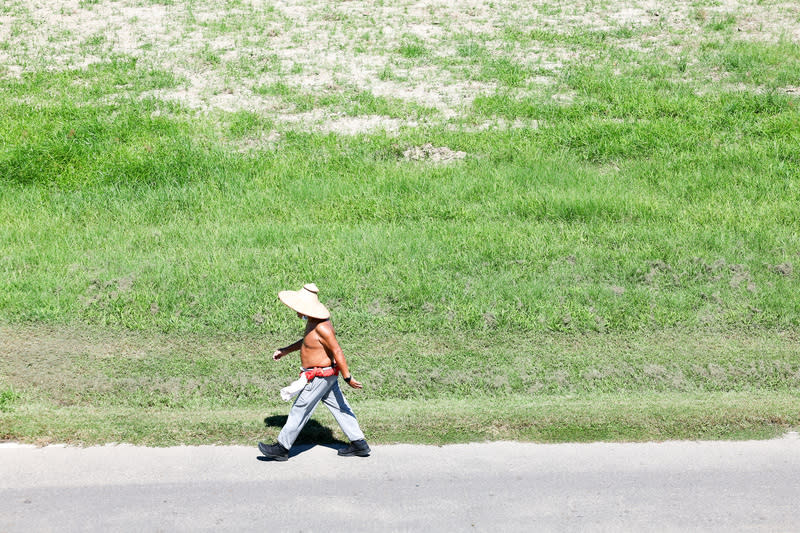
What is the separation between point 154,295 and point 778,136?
1040 cm

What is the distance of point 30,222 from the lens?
447 inches

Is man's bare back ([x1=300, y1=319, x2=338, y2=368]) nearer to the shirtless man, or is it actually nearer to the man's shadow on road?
the shirtless man

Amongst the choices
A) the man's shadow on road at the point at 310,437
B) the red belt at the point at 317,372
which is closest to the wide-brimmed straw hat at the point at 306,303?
the red belt at the point at 317,372

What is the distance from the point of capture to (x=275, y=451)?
258 inches

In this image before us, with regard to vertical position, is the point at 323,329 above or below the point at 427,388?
above

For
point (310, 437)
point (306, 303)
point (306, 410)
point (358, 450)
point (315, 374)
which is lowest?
point (310, 437)

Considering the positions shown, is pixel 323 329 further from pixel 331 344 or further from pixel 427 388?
pixel 427 388

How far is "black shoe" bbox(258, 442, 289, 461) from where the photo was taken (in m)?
6.52

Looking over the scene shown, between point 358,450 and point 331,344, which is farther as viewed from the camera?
point 358,450

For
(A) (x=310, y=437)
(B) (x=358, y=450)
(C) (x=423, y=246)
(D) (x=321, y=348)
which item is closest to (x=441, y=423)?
(B) (x=358, y=450)

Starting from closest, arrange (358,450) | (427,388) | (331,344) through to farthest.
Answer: (331,344)
(358,450)
(427,388)

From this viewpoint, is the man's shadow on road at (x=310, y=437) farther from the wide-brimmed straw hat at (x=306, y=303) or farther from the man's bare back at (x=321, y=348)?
the wide-brimmed straw hat at (x=306, y=303)

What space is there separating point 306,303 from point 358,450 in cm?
132

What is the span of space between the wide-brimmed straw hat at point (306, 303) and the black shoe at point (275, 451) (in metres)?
1.14
